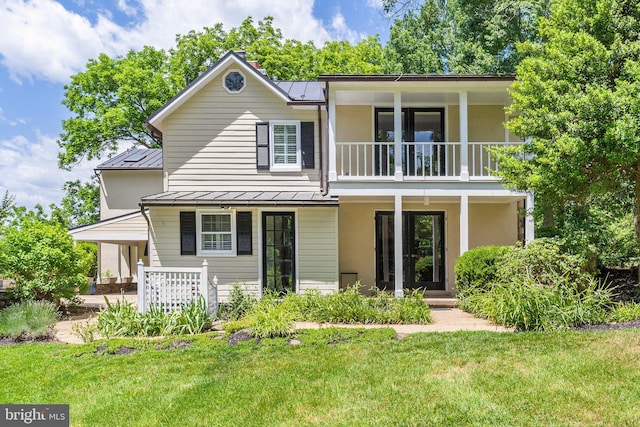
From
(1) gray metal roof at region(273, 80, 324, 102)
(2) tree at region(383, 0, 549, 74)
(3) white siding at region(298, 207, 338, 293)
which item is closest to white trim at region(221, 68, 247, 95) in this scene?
(1) gray metal roof at region(273, 80, 324, 102)

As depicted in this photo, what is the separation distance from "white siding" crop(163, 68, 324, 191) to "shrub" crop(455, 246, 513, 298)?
14.6 feet

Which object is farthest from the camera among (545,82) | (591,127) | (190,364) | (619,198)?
(619,198)

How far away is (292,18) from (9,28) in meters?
15.3

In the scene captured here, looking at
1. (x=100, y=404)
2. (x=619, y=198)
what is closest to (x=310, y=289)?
(x=100, y=404)

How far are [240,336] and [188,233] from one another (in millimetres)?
4695

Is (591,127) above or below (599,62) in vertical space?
below

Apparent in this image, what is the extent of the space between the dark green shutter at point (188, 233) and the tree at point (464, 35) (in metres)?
11.9

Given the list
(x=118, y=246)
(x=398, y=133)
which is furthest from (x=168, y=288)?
(x=118, y=246)

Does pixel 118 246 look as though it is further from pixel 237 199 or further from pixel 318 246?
pixel 318 246

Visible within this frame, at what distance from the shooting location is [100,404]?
4785 millimetres

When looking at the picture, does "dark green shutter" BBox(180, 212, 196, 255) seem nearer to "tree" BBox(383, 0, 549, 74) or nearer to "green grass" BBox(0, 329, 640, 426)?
Answer: "green grass" BBox(0, 329, 640, 426)

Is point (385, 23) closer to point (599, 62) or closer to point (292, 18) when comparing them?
point (599, 62)

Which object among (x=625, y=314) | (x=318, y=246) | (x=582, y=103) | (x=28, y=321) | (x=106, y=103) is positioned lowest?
(x=28, y=321)

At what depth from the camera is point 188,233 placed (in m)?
11.4
